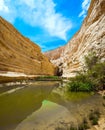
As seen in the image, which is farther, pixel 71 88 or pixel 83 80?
pixel 83 80

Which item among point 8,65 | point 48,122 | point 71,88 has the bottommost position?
point 48,122

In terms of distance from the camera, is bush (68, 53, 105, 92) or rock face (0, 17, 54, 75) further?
rock face (0, 17, 54, 75)

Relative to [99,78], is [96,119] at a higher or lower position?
lower

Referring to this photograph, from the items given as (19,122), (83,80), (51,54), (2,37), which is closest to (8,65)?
(2,37)

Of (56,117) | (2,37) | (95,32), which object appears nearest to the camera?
(56,117)

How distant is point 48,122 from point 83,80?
365 inches

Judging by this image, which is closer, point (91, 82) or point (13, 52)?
point (91, 82)

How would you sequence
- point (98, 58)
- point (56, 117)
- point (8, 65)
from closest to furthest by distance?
point (56, 117) < point (98, 58) < point (8, 65)

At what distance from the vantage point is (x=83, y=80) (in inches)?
553

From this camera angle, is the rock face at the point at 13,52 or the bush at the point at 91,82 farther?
the rock face at the point at 13,52

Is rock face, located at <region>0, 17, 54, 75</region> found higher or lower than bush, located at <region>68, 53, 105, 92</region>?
higher

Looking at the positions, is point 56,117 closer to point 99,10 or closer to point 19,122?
point 19,122

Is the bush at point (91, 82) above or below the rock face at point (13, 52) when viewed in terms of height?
below

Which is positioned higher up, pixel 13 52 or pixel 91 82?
pixel 13 52
